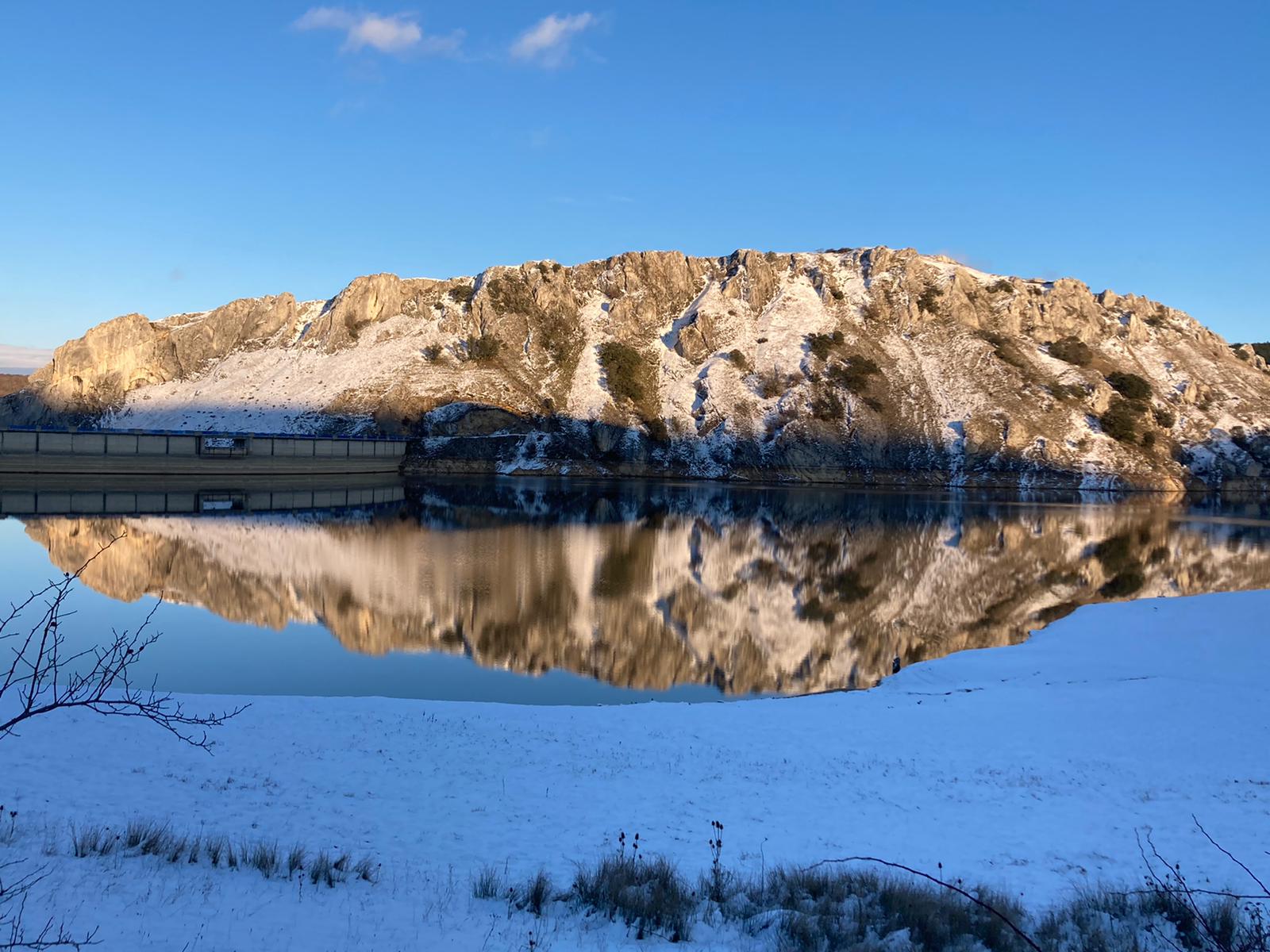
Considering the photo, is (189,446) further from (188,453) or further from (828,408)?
Answer: (828,408)

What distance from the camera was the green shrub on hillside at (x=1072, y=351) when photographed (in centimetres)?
13038

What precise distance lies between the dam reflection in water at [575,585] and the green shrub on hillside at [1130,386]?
189 feet

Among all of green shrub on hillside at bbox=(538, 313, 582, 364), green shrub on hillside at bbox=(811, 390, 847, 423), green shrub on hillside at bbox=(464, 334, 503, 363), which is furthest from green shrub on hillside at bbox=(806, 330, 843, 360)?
green shrub on hillside at bbox=(464, 334, 503, 363)

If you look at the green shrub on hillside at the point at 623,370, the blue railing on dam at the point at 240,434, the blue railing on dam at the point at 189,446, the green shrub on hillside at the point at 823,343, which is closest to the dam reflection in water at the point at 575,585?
the blue railing on dam at the point at 189,446

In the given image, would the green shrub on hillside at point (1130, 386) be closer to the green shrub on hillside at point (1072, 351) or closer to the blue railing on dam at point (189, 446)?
the green shrub on hillside at point (1072, 351)

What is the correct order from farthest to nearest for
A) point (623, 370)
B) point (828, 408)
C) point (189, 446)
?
point (623, 370) → point (828, 408) → point (189, 446)

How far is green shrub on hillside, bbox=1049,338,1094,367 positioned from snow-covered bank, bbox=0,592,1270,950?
404 feet

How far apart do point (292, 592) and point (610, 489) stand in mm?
61875

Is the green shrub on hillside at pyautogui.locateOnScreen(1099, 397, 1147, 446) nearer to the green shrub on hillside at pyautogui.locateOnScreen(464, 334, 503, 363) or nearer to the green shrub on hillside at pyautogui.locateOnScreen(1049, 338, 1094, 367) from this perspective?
the green shrub on hillside at pyautogui.locateOnScreen(1049, 338, 1094, 367)

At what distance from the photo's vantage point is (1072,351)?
5192 inches

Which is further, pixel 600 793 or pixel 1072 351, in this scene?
pixel 1072 351

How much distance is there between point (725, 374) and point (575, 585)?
9412 cm

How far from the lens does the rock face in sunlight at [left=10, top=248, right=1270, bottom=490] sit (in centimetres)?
11556

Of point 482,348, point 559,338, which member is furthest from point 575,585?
point 559,338
